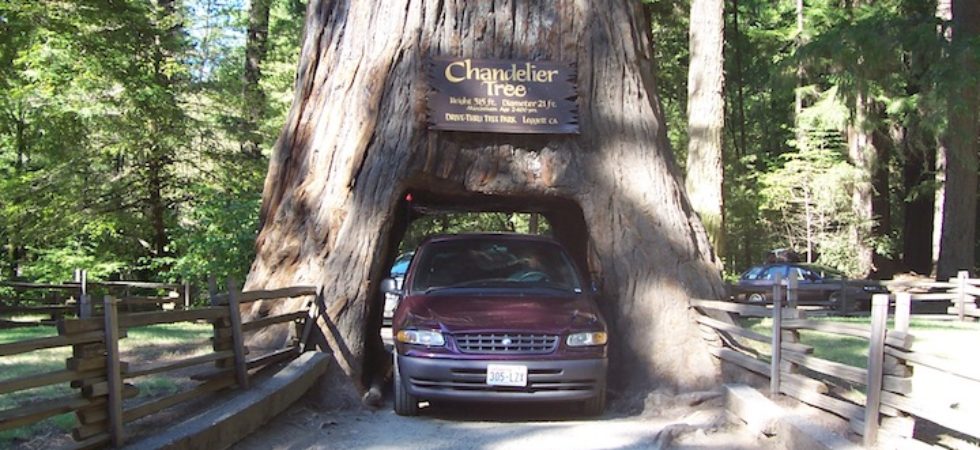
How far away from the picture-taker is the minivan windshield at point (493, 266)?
9.77 metres

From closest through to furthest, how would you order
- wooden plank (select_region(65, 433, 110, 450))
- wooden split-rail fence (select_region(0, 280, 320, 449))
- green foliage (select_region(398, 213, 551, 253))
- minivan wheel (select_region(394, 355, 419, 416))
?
wooden split-rail fence (select_region(0, 280, 320, 449)), wooden plank (select_region(65, 433, 110, 450)), minivan wheel (select_region(394, 355, 419, 416)), green foliage (select_region(398, 213, 551, 253))

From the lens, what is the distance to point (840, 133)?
3359cm

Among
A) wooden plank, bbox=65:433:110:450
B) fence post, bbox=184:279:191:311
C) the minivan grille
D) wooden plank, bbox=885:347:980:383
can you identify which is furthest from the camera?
fence post, bbox=184:279:191:311

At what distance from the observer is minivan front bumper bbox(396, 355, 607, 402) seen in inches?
324

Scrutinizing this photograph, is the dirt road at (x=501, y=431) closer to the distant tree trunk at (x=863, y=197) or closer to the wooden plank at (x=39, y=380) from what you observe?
the wooden plank at (x=39, y=380)

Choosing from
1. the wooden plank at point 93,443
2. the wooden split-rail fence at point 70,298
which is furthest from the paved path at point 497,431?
the wooden split-rail fence at point 70,298

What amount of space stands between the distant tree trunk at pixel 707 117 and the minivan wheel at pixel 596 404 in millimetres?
7103

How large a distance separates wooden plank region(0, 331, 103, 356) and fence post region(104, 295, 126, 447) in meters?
0.08

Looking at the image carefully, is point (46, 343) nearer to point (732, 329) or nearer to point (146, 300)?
point (732, 329)

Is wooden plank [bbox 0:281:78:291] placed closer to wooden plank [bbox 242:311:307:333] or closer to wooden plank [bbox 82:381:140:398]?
wooden plank [bbox 242:311:307:333]

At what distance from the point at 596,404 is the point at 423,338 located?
186cm

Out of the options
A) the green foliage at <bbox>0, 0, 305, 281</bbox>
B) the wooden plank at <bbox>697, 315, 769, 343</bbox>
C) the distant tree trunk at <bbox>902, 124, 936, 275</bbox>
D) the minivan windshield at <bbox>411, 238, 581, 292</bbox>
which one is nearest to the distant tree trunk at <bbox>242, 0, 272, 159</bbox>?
the green foliage at <bbox>0, 0, 305, 281</bbox>

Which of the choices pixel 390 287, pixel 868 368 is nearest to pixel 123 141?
pixel 390 287

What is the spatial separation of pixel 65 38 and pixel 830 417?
18988 mm
